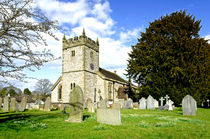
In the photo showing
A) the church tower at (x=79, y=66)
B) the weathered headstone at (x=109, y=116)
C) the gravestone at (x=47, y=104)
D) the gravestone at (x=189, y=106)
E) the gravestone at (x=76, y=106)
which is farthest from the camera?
the church tower at (x=79, y=66)

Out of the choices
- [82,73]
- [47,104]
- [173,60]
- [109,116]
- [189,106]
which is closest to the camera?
[109,116]

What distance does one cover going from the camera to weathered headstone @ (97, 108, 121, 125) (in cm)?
783

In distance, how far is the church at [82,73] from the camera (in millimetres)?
28506

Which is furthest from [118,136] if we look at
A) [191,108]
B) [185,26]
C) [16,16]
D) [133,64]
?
[185,26]

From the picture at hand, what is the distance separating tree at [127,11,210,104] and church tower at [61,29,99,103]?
26.1 feet

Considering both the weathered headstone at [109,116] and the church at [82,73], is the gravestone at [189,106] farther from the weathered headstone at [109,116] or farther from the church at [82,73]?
the church at [82,73]

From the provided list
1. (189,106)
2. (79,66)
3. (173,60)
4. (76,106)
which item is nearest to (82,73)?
(79,66)

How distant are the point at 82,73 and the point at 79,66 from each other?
1.41 metres

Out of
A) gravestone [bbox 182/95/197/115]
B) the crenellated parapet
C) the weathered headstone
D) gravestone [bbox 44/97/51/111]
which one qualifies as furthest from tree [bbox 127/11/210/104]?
the weathered headstone

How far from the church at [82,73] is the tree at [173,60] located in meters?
7.91

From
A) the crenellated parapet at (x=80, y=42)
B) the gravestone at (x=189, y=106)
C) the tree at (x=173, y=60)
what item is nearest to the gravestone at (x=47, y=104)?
the tree at (x=173, y=60)

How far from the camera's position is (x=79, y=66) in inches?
1129

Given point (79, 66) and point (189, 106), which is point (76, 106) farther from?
point (79, 66)

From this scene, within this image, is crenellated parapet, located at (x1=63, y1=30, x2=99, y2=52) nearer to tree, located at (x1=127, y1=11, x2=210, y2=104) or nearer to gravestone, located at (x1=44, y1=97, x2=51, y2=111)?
tree, located at (x1=127, y1=11, x2=210, y2=104)
